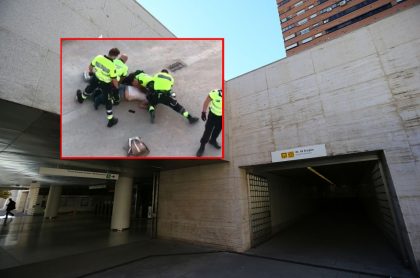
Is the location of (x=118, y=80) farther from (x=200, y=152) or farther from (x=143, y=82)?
(x=200, y=152)

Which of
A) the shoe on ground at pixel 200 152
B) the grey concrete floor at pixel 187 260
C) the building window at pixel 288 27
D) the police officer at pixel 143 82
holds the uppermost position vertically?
the building window at pixel 288 27

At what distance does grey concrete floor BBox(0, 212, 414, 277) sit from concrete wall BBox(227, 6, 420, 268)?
1.70 m

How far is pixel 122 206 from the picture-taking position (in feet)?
38.5

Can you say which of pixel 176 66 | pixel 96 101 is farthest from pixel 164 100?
pixel 96 101

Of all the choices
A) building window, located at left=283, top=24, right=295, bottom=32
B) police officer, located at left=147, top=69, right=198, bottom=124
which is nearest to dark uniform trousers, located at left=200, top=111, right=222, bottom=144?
police officer, located at left=147, top=69, right=198, bottom=124

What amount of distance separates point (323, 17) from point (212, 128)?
5119 cm

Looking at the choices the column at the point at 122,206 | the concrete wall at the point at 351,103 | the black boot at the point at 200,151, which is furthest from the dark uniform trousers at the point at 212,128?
the column at the point at 122,206

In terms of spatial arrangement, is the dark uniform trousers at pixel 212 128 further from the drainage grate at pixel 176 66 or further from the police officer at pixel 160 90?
the drainage grate at pixel 176 66

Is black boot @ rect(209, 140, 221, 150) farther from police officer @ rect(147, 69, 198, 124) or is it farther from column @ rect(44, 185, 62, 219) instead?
column @ rect(44, 185, 62, 219)

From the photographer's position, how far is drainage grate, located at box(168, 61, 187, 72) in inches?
201

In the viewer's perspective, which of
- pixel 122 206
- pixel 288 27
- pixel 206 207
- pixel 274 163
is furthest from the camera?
pixel 288 27

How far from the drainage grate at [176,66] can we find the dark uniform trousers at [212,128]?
1.32 m

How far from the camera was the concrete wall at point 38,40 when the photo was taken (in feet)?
13.4

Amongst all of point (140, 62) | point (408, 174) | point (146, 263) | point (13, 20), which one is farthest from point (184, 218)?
point (13, 20)
